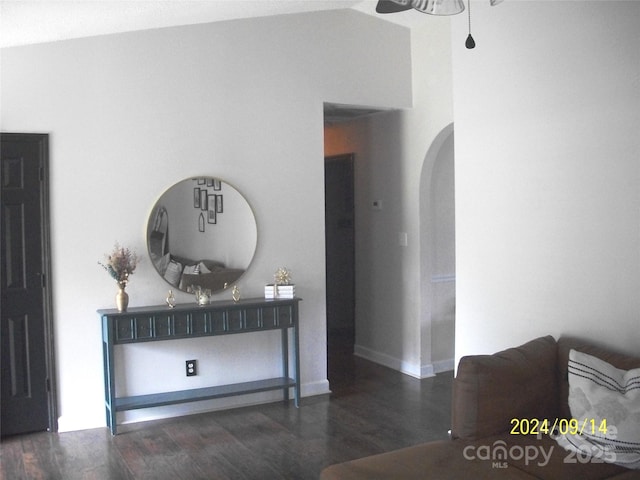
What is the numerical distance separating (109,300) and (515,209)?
274 centimetres

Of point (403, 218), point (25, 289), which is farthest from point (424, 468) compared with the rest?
point (403, 218)

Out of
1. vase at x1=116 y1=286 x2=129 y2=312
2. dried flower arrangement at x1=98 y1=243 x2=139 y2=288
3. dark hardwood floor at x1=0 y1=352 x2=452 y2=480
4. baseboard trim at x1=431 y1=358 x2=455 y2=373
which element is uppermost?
dried flower arrangement at x1=98 y1=243 x2=139 y2=288

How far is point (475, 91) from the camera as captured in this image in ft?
13.0

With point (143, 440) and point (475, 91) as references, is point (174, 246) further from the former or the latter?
point (475, 91)

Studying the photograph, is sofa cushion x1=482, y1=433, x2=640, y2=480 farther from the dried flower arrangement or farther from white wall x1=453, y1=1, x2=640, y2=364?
the dried flower arrangement

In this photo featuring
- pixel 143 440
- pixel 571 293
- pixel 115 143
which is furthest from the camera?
pixel 115 143

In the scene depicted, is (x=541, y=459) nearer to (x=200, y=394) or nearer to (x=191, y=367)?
(x=200, y=394)

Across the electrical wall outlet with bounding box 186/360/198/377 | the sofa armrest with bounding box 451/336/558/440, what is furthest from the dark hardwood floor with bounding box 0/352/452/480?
the sofa armrest with bounding box 451/336/558/440

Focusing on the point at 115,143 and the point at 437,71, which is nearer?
the point at 115,143

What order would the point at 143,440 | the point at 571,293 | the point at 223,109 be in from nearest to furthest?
the point at 571,293 → the point at 143,440 → the point at 223,109

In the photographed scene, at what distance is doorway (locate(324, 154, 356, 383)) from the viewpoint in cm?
685

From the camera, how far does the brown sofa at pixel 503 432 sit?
2627 millimetres

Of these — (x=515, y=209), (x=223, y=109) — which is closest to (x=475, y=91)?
(x=515, y=209)

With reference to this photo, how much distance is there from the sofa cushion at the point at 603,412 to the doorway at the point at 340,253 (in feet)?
12.5
